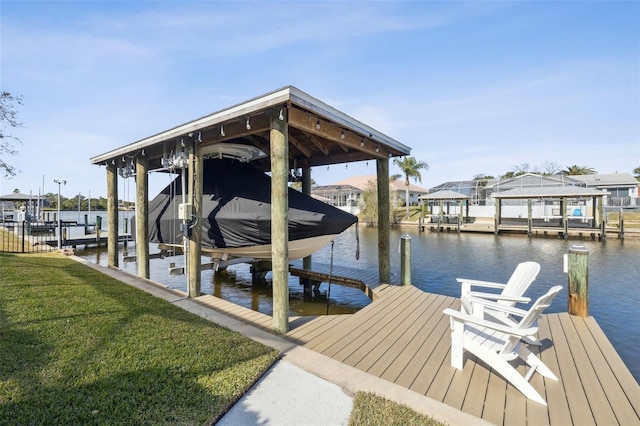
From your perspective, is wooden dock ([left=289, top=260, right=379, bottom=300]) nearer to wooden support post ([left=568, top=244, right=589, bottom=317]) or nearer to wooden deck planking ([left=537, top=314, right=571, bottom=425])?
wooden deck planking ([left=537, top=314, right=571, bottom=425])

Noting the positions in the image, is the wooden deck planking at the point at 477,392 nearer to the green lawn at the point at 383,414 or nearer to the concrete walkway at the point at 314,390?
the concrete walkway at the point at 314,390

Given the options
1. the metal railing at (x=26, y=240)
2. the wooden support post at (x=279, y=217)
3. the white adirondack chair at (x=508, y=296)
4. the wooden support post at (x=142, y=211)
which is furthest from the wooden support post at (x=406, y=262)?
the metal railing at (x=26, y=240)

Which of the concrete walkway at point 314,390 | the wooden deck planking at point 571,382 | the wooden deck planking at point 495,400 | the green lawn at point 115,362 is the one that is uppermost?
the green lawn at point 115,362

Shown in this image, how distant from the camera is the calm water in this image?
6774mm

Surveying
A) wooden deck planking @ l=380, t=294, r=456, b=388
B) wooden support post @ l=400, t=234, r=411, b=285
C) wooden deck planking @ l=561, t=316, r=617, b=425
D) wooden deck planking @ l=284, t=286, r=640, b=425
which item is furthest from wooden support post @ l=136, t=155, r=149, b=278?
wooden deck planking @ l=561, t=316, r=617, b=425

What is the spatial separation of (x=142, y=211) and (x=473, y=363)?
263 inches

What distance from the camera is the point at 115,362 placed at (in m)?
2.89

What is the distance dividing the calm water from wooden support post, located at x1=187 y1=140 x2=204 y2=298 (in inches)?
89.2

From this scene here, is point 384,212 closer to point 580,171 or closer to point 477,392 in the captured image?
point 477,392

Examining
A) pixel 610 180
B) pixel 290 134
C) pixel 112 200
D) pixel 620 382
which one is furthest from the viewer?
pixel 610 180

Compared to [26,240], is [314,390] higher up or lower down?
lower down

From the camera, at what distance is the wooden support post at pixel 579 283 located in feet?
15.0

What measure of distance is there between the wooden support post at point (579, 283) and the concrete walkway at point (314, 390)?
11.9 feet

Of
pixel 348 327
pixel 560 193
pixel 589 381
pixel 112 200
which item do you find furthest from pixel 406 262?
pixel 560 193
